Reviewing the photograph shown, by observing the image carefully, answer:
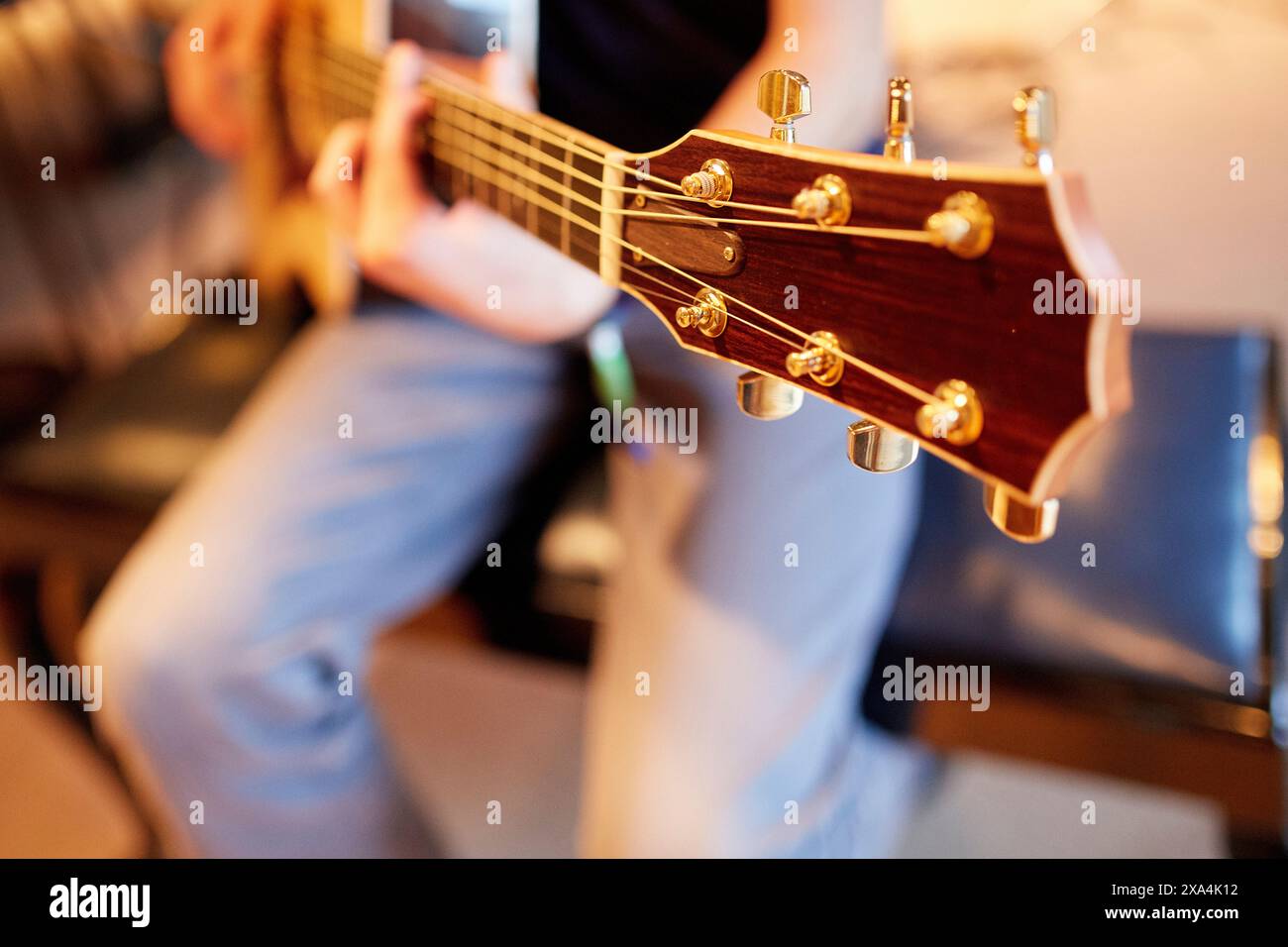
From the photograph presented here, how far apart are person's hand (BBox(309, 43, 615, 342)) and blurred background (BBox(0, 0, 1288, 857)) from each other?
8.7 inches

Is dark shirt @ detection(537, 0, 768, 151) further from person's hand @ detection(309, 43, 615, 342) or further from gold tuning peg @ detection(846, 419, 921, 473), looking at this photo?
gold tuning peg @ detection(846, 419, 921, 473)

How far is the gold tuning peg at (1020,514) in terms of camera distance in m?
0.32

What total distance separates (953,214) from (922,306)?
4 centimetres

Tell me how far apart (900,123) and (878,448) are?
123 mm

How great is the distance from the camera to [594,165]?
47cm

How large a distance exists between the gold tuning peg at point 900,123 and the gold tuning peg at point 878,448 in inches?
4.0

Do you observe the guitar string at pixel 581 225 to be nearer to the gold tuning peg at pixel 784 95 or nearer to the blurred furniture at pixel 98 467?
the gold tuning peg at pixel 784 95

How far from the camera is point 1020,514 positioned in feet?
1.07

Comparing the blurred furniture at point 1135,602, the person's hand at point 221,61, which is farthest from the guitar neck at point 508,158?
the blurred furniture at point 1135,602

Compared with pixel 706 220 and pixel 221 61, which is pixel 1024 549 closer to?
pixel 706 220

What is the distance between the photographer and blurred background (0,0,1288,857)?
69 cm

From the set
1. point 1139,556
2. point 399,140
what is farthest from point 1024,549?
point 399,140
